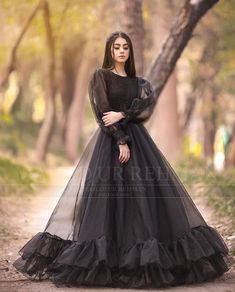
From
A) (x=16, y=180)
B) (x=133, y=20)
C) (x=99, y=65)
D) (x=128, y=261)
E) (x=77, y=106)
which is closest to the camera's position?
(x=128, y=261)

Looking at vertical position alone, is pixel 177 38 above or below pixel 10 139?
above

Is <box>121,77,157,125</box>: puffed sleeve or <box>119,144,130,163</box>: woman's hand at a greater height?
<box>121,77,157,125</box>: puffed sleeve

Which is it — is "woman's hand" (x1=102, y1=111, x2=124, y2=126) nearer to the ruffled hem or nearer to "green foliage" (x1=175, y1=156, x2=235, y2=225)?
the ruffled hem

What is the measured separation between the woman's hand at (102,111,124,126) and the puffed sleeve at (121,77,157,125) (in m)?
0.06

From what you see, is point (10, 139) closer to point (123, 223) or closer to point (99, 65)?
point (99, 65)

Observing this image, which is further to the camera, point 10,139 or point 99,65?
point 10,139

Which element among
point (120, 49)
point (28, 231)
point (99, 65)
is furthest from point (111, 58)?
point (99, 65)

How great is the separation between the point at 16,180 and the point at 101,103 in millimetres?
6011

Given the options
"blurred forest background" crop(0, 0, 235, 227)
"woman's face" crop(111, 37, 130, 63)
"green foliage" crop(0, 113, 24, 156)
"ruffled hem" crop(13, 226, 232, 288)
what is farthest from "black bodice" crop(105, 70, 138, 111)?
"green foliage" crop(0, 113, 24, 156)

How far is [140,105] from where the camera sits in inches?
203

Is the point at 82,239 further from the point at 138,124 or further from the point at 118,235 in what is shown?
the point at 138,124

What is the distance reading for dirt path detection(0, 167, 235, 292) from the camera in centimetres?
465

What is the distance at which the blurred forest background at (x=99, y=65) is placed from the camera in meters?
10.8

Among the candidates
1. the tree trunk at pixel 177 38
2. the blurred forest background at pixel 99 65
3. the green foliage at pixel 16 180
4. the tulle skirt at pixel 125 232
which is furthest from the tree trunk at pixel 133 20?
the tulle skirt at pixel 125 232
